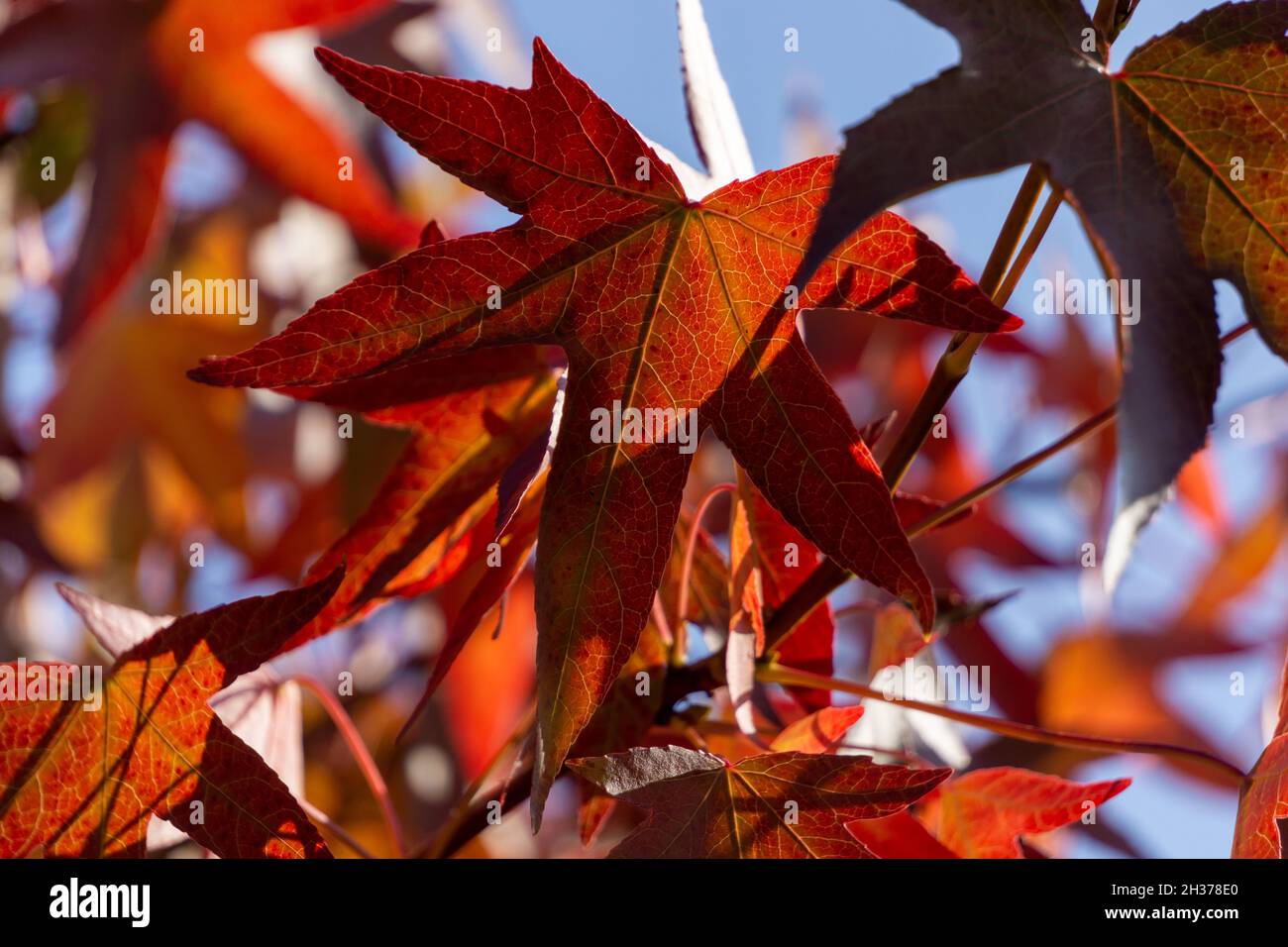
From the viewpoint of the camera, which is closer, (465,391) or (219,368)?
(219,368)

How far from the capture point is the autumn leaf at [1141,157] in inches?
21.7

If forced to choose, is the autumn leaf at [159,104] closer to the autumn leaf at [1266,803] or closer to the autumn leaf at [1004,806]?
the autumn leaf at [1004,806]

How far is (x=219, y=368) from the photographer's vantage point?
669 millimetres

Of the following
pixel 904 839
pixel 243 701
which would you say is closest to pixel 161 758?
pixel 243 701

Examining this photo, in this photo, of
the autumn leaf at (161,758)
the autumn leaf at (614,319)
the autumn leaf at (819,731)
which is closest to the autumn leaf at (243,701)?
the autumn leaf at (161,758)

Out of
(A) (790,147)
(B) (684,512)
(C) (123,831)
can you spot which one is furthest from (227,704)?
(A) (790,147)

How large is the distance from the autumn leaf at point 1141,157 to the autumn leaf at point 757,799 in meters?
0.24

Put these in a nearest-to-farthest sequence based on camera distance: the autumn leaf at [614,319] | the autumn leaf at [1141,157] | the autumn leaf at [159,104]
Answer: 1. the autumn leaf at [1141,157]
2. the autumn leaf at [614,319]
3. the autumn leaf at [159,104]

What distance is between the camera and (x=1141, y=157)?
2.18ft

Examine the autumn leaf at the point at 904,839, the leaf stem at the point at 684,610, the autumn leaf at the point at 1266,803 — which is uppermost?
the leaf stem at the point at 684,610

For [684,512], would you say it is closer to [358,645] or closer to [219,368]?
[219,368]

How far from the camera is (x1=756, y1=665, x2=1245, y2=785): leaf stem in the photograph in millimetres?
814

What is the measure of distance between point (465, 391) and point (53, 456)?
4.82ft

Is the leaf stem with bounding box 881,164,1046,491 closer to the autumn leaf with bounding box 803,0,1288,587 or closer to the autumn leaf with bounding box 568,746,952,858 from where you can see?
the autumn leaf with bounding box 803,0,1288,587
